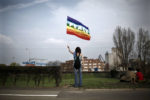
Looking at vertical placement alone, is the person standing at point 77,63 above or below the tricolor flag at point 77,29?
below

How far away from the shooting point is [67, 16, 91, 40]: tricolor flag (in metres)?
8.86

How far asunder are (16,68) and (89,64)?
114m

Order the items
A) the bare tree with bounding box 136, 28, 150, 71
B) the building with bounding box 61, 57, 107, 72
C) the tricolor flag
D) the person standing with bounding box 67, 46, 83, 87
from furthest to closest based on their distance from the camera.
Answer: the building with bounding box 61, 57, 107, 72, the bare tree with bounding box 136, 28, 150, 71, the tricolor flag, the person standing with bounding box 67, 46, 83, 87

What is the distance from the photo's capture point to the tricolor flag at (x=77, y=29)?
349 inches

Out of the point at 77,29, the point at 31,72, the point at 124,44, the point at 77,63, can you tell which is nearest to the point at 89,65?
the point at 124,44

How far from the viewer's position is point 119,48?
38.1 metres

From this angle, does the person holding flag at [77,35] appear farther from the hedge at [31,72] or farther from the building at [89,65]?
the building at [89,65]

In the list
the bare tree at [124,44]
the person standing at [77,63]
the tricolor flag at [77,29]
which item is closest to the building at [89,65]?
the bare tree at [124,44]

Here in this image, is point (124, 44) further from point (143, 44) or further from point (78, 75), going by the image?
point (78, 75)

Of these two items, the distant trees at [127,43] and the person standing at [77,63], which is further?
the distant trees at [127,43]

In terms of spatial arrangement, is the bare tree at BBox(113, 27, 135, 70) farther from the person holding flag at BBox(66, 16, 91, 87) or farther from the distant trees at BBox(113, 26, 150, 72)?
the person holding flag at BBox(66, 16, 91, 87)

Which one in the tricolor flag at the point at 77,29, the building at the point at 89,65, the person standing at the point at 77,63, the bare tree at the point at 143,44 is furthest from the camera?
the building at the point at 89,65

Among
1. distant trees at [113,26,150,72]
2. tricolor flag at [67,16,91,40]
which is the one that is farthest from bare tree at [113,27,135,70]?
tricolor flag at [67,16,91,40]

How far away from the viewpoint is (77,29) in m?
9.09
